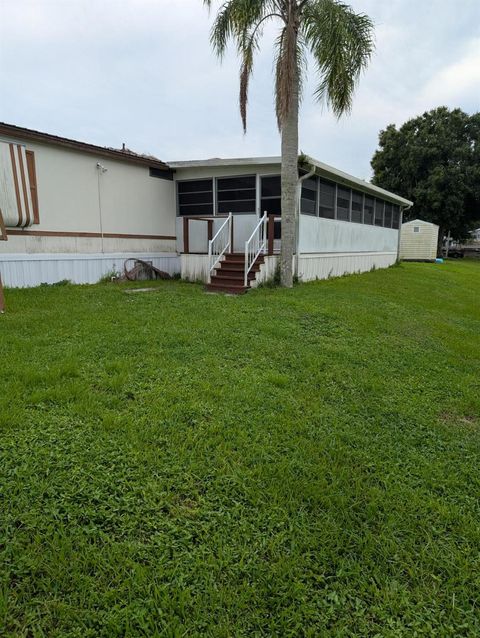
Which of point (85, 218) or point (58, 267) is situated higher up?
point (85, 218)

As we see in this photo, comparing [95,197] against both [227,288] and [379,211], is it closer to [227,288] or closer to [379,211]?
[227,288]

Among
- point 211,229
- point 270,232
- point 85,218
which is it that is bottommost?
point 270,232

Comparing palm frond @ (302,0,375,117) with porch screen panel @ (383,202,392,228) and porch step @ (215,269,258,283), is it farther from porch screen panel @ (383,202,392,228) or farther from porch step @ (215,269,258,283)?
porch screen panel @ (383,202,392,228)

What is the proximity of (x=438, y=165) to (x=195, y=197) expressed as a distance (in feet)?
92.2

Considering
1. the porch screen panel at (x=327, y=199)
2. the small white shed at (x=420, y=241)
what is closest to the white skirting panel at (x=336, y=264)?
the porch screen panel at (x=327, y=199)

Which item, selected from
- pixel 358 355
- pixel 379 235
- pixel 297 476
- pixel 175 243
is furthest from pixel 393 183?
pixel 297 476

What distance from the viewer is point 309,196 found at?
1102 cm

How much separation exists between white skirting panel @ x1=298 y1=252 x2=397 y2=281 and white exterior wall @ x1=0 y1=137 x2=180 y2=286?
3796 millimetres

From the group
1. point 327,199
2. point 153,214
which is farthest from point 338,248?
point 153,214

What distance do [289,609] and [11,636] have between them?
1.01 m

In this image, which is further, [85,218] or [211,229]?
[211,229]

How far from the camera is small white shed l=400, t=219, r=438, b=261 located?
2755cm

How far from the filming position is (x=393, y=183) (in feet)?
113

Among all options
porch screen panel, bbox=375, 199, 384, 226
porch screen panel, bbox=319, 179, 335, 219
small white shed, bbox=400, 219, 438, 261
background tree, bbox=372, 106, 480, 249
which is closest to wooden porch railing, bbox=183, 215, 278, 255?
porch screen panel, bbox=319, 179, 335, 219
